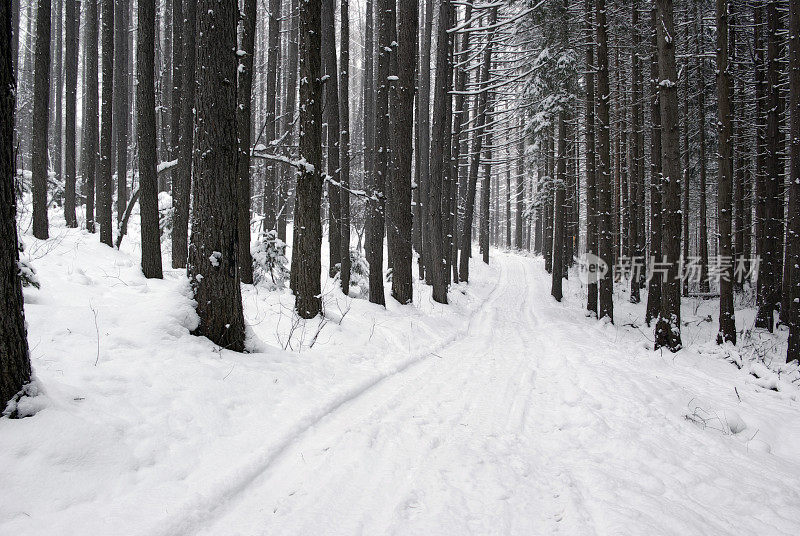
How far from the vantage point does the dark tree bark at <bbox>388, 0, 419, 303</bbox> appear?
10.4 metres

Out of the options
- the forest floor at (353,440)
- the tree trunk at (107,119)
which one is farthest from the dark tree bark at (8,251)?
the tree trunk at (107,119)

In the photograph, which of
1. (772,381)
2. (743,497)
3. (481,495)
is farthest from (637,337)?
(481,495)

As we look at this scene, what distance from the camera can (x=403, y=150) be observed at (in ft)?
35.2

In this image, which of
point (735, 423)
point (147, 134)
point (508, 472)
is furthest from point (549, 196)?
point (508, 472)

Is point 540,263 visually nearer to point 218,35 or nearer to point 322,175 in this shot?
point 322,175

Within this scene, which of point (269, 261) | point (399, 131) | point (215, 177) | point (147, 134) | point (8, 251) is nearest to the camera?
point (8, 251)

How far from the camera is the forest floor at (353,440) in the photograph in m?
2.53

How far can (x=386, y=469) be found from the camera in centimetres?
312

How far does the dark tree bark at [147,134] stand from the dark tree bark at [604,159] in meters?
12.0

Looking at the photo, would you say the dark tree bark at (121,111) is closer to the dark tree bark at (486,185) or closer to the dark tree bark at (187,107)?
the dark tree bark at (187,107)

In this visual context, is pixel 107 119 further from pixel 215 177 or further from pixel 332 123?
pixel 215 177

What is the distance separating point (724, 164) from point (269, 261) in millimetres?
11500

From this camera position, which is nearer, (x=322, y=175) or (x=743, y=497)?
(x=743, y=497)

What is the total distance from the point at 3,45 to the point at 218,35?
2.63 m
